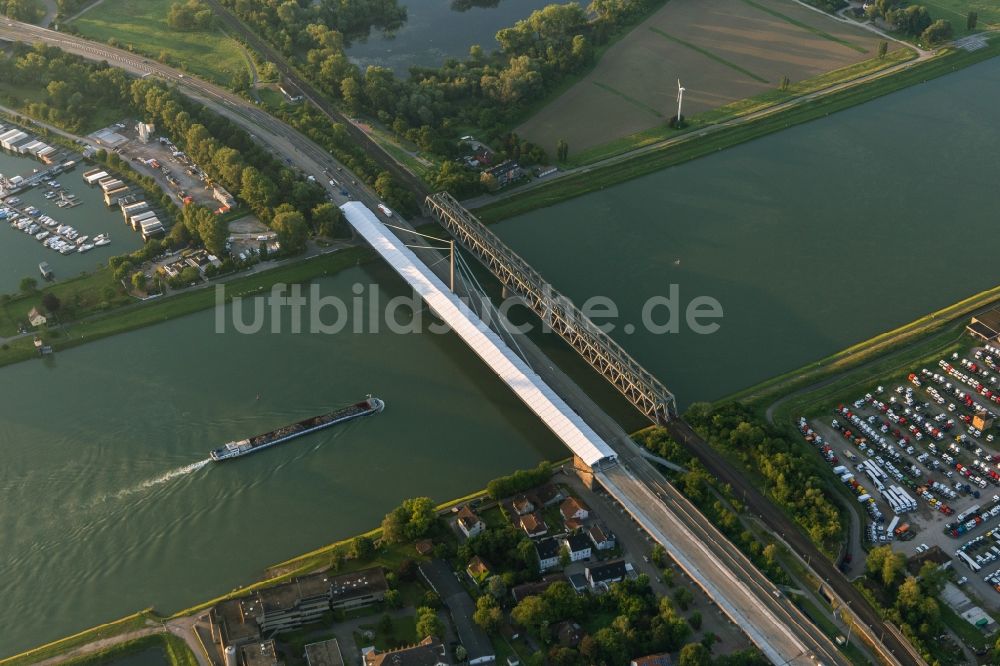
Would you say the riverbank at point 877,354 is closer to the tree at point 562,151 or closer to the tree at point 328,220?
the tree at point 562,151

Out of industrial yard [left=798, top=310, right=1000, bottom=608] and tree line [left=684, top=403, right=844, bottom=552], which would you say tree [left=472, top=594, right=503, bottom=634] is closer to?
tree line [left=684, top=403, right=844, bottom=552]

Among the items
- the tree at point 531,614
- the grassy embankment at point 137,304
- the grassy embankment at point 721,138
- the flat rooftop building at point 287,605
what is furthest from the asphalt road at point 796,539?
the grassy embankment at point 137,304

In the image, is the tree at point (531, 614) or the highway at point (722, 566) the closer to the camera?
the highway at point (722, 566)

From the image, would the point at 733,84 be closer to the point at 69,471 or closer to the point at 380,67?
the point at 380,67

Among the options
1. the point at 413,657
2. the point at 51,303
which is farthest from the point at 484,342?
the point at 51,303

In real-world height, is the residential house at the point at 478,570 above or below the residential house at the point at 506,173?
below

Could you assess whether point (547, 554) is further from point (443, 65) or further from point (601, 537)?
point (443, 65)
